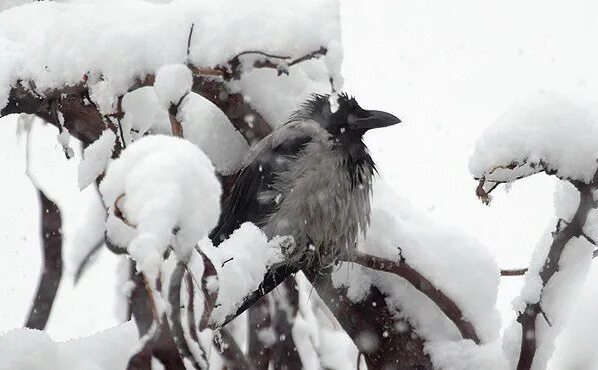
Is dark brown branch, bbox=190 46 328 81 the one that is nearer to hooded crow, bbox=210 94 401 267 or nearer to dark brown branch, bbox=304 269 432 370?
hooded crow, bbox=210 94 401 267

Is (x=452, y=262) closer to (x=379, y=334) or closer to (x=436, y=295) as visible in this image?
(x=436, y=295)

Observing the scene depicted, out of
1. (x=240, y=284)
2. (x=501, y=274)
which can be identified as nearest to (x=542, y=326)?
(x=501, y=274)

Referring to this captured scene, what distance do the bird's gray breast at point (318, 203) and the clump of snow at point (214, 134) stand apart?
0.57 feet

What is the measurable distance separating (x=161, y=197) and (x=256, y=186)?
1717mm

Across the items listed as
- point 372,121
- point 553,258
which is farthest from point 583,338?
point 372,121

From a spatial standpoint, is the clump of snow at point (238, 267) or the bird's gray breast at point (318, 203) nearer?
the clump of snow at point (238, 267)

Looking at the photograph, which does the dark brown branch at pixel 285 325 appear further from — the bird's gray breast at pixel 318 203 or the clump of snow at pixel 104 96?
the clump of snow at pixel 104 96

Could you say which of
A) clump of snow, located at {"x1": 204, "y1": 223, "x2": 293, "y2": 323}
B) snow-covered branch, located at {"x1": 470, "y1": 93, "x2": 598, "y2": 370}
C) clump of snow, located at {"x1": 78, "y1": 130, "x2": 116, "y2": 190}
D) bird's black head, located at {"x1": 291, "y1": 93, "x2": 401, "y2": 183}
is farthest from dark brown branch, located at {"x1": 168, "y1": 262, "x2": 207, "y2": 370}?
bird's black head, located at {"x1": 291, "y1": 93, "x2": 401, "y2": 183}

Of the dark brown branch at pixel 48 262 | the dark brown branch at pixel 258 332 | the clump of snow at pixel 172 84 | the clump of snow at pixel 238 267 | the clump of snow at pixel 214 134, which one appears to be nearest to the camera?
the clump of snow at pixel 238 267

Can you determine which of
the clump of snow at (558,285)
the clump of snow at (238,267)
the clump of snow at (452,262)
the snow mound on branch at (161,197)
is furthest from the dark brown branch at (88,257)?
the snow mound on branch at (161,197)

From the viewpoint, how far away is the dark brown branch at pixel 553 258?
1.57 metres

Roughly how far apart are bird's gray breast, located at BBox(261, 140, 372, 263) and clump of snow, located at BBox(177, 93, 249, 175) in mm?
173

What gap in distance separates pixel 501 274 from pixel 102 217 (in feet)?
4.03

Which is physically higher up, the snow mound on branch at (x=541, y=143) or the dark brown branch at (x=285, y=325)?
the snow mound on branch at (x=541, y=143)
